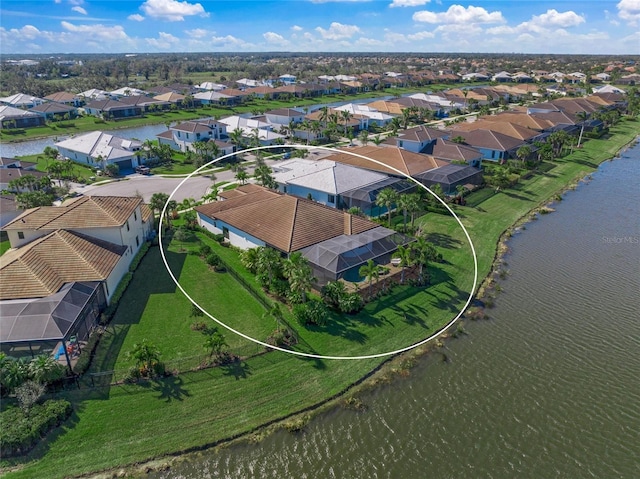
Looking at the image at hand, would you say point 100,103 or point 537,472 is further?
point 100,103

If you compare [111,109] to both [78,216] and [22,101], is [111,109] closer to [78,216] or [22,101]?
[22,101]

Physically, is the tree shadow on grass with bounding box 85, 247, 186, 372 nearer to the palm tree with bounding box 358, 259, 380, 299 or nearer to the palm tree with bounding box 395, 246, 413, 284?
the palm tree with bounding box 358, 259, 380, 299

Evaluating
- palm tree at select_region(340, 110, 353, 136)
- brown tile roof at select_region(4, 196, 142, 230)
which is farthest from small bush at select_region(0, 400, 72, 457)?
palm tree at select_region(340, 110, 353, 136)

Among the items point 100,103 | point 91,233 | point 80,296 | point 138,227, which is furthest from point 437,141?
point 100,103

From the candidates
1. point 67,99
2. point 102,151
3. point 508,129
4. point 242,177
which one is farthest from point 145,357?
point 67,99

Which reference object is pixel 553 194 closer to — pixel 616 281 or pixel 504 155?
pixel 504 155
